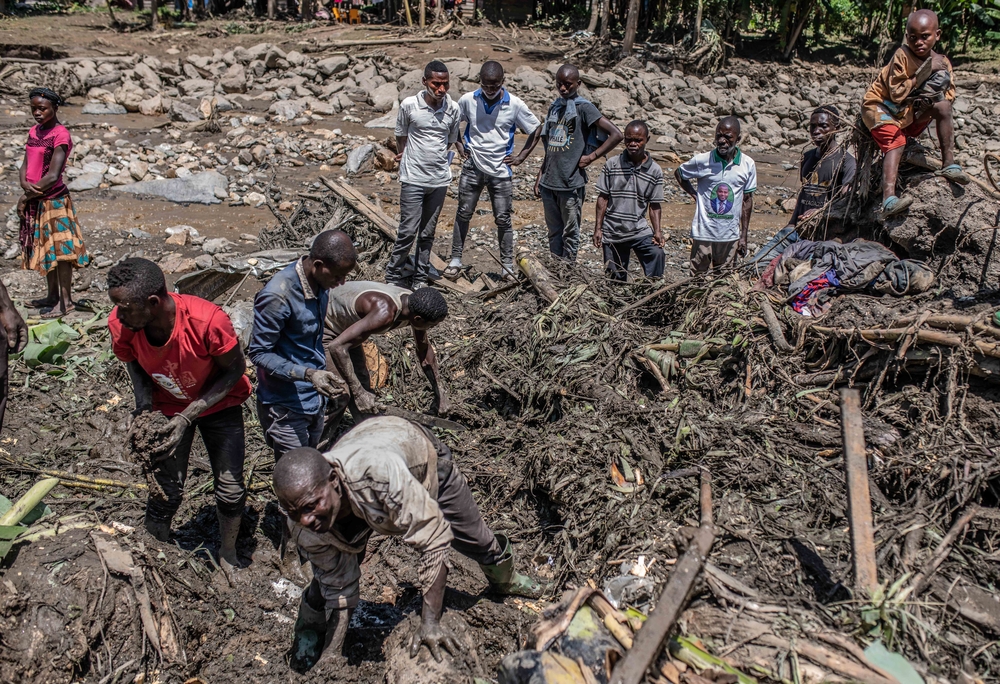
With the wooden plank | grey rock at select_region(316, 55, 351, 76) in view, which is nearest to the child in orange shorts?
the wooden plank

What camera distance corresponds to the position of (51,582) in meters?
3.08

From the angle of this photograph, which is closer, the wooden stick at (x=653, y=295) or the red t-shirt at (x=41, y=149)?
the wooden stick at (x=653, y=295)

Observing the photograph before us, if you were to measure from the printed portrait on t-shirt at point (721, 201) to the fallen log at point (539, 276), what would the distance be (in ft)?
4.54

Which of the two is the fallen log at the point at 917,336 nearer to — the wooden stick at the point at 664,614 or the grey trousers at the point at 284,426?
the wooden stick at the point at 664,614

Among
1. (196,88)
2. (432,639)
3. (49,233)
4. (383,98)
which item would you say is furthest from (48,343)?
(196,88)

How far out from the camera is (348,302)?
4.08 metres

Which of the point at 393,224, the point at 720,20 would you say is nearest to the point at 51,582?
→ the point at 393,224

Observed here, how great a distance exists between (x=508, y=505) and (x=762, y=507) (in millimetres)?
1412

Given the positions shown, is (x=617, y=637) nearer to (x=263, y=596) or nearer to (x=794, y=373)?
(x=263, y=596)

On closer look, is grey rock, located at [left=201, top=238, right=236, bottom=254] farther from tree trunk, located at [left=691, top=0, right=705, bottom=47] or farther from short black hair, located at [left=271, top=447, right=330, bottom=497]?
tree trunk, located at [left=691, top=0, right=705, bottom=47]

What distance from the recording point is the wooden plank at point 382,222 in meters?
6.87

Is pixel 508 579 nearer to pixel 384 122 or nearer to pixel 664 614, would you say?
pixel 664 614

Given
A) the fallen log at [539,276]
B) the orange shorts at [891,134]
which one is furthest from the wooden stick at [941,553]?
the fallen log at [539,276]

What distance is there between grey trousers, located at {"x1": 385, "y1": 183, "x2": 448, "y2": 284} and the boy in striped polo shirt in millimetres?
1458
